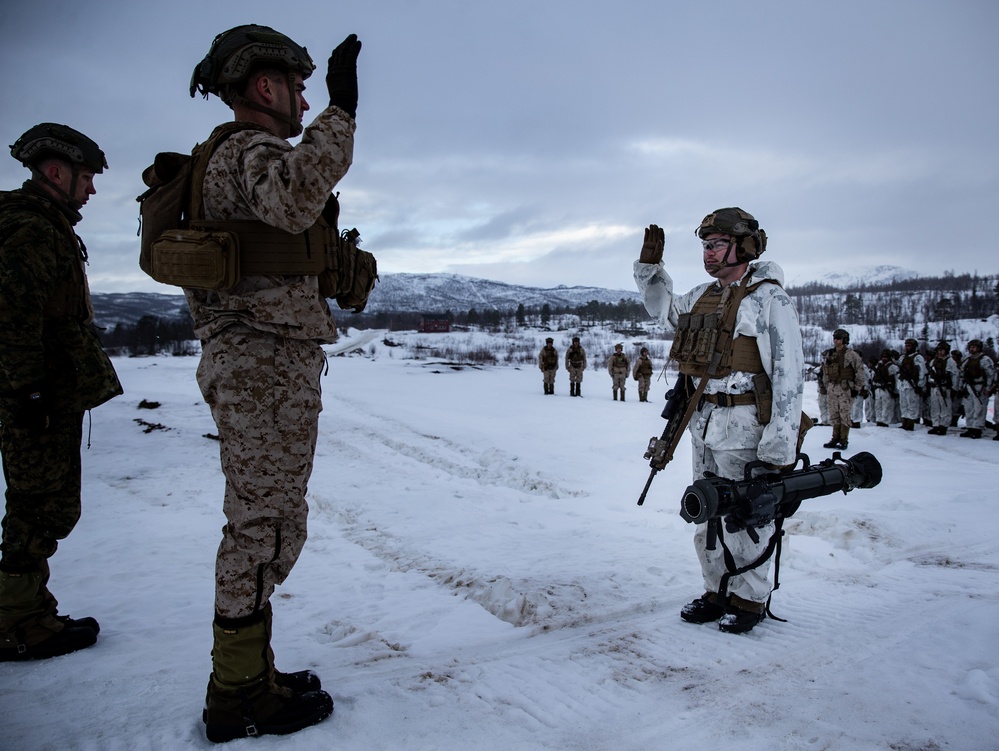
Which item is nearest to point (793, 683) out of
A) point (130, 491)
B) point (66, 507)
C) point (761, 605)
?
point (761, 605)

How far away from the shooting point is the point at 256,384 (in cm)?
226

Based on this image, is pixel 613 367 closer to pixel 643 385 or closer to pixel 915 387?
pixel 643 385

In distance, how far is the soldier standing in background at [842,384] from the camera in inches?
467

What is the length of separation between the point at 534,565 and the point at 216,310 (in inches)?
117

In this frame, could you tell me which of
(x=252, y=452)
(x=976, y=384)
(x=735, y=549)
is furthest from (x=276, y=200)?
(x=976, y=384)

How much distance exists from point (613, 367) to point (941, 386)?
333 inches

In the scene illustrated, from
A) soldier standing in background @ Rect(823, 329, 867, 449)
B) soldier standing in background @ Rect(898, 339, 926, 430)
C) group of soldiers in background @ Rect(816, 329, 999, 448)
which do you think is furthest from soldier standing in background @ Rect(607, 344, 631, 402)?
soldier standing in background @ Rect(898, 339, 926, 430)

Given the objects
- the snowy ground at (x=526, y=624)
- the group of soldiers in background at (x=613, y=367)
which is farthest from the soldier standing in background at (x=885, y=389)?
the snowy ground at (x=526, y=624)

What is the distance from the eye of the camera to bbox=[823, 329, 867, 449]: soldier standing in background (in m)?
11.9

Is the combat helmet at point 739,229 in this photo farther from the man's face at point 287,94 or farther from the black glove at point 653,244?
the man's face at point 287,94

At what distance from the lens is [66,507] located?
298 centimetres

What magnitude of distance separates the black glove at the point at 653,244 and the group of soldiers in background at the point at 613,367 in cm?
1468

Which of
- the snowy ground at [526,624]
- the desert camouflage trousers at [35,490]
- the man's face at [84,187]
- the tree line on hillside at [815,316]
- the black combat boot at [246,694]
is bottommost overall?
the snowy ground at [526,624]

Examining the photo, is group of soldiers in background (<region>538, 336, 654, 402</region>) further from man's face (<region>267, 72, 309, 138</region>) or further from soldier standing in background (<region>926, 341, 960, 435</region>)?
man's face (<region>267, 72, 309, 138</region>)
